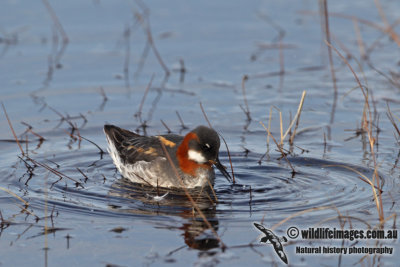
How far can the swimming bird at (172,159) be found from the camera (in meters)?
8.48

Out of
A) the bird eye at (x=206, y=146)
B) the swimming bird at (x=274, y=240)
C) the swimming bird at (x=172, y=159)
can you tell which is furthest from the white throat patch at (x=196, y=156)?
the swimming bird at (x=274, y=240)

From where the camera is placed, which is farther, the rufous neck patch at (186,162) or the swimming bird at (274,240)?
the rufous neck patch at (186,162)

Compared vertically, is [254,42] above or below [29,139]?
above

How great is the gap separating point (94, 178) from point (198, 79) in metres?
4.12

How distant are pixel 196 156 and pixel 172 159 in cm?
42

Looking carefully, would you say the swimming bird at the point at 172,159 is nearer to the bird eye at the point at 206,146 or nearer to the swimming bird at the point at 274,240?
the bird eye at the point at 206,146

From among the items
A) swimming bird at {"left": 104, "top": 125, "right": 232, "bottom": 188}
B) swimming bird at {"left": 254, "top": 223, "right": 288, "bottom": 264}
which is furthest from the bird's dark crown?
swimming bird at {"left": 254, "top": 223, "right": 288, "bottom": 264}

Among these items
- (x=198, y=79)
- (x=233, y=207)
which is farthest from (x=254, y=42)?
(x=233, y=207)

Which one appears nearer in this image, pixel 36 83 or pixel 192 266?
pixel 192 266

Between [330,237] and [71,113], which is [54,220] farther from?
[71,113]

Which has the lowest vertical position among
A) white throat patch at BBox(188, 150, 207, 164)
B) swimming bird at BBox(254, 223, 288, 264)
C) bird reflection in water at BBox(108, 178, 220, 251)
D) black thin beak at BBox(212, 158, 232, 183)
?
swimming bird at BBox(254, 223, 288, 264)

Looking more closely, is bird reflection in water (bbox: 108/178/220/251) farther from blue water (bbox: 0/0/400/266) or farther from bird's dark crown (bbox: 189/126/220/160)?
bird's dark crown (bbox: 189/126/220/160)

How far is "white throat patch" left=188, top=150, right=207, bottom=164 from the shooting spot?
859 centimetres

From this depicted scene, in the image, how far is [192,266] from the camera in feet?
20.7
